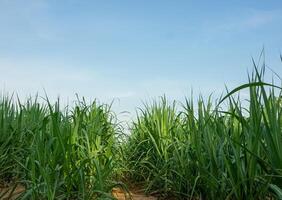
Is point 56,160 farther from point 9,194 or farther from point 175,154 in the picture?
point 175,154

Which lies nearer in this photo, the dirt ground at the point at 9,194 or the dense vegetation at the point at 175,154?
the dense vegetation at the point at 175,154

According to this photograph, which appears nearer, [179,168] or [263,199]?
[263,199]

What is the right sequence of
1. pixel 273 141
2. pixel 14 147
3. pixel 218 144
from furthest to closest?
pixel 14 147 → pixel 218 144 → pixel 273 141

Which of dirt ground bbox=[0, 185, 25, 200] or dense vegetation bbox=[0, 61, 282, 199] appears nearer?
dense vegetation bbox=[0, 61, 282, 199]

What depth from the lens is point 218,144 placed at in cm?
282

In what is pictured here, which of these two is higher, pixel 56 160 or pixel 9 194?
pixel 56 160

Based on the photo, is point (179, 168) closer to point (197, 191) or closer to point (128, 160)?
point (197, 191)

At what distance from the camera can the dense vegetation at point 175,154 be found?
2174 millimetres

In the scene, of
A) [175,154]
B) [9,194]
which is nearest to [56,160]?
[9,194]

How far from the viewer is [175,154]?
3250 mm

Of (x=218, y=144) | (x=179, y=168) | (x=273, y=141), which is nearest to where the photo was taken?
(x=273, y=141)

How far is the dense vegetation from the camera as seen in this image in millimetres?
2174

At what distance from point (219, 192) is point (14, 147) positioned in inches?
82.1

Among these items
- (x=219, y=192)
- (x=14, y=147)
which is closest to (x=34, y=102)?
(x=14, y=147)
